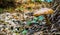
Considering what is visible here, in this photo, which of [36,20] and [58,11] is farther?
[36,20]

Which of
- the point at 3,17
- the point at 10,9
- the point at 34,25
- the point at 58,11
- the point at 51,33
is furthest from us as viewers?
the point at 10,9

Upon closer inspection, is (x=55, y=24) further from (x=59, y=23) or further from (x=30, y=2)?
(x=30, y=2)

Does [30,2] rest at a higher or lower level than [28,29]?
higher

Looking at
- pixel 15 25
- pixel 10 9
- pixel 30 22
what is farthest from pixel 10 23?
pixel 10 9

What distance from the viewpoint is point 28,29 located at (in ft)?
15.3

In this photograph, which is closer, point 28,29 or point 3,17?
point 28,29

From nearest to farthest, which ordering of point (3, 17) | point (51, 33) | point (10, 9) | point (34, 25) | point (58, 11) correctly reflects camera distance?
point (51, 33) < point (58, 11) < point (34, 25) < point (3, 17) < point (10, 9)

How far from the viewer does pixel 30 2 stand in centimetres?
669

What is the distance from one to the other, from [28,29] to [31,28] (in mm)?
79

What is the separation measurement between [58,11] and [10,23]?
4.28 feet

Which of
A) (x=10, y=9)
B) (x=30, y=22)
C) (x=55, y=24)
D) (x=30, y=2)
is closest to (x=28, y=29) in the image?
(x=30, y=22)

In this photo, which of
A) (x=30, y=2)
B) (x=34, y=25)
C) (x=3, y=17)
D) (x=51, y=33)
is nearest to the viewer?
(x=51, y=33)

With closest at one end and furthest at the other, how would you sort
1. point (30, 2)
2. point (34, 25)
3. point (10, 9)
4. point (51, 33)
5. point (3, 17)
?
point (51, 33) → point (34, 25) → point (3, 17) → point (10, 9) → point (30, 2)

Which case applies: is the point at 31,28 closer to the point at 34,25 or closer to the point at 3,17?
the point at 34,25
